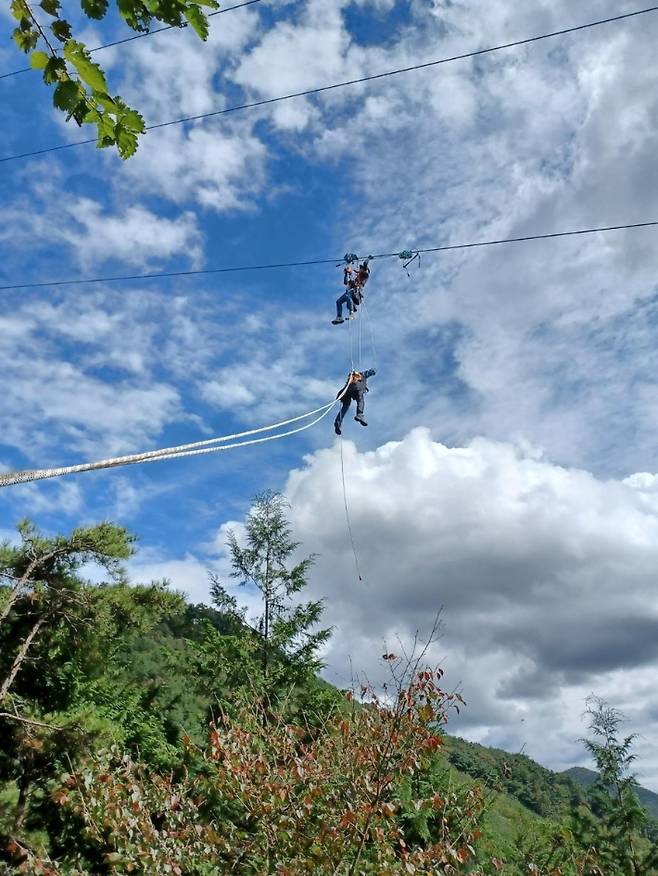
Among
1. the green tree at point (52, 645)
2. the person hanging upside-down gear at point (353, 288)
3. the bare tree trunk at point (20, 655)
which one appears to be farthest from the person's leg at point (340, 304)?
the bare tree trunk at point (20, 655)

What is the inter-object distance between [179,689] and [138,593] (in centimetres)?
665

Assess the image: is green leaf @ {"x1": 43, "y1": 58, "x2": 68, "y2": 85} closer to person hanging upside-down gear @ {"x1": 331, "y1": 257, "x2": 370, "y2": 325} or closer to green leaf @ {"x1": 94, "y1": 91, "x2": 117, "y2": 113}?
green leaf @ {"x1": 94, "y1": 91, "x2": 117, "y2": 113}

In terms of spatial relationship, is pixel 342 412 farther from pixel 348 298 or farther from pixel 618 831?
pixel 618 831

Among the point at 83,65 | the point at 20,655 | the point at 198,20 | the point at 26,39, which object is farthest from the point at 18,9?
the point at 20,655

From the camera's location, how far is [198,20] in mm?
2047

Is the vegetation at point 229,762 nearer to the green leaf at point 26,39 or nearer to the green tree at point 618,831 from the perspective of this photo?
the green tree at point 618,831

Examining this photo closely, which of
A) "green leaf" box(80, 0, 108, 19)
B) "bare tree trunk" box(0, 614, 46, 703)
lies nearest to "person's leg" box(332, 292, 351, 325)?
"bare tree trunk" box(0, 614, 46, 703)

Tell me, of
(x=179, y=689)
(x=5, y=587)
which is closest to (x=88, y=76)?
(x=5, y=587)

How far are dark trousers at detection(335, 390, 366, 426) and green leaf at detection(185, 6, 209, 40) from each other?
8865 mm

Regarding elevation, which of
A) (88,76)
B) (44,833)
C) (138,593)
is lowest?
(44,833)

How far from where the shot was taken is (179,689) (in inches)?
724

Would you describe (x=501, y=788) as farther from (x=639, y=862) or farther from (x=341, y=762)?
(x=639, y=862)

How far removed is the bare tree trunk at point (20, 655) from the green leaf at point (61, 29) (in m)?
11.5

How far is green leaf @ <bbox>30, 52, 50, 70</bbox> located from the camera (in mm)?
2049
